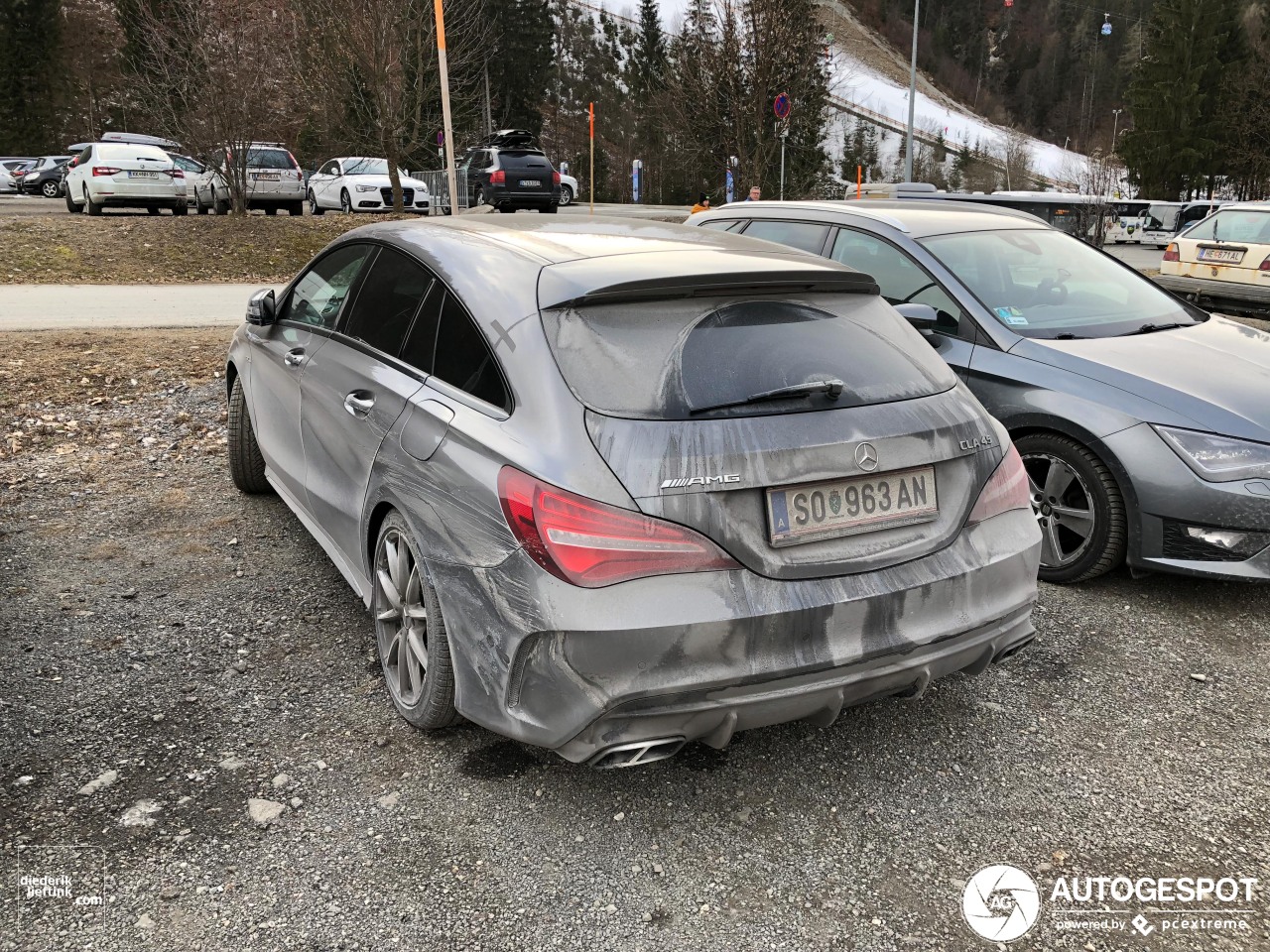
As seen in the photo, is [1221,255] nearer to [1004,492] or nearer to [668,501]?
[1004,492]

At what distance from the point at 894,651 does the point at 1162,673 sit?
165 cm

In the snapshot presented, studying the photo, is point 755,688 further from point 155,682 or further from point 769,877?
point 155,682

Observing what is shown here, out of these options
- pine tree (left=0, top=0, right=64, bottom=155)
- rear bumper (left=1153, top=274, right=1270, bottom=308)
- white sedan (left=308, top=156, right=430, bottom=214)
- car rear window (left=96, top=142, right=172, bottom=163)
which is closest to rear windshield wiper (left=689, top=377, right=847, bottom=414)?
rear bumper (left=1153, top=274, right=1270, bottom=308)

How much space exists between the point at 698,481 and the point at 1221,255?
1369 centimetres

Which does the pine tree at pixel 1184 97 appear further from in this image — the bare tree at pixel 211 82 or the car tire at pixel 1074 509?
the car tire at pixel 1074 509

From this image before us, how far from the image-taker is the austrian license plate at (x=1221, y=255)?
43.3 feet

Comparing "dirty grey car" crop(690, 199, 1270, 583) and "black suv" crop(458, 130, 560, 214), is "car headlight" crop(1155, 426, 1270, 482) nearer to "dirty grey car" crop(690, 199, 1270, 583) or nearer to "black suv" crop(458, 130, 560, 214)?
"dirty grey car" crop(690, 199, 1270, 583)

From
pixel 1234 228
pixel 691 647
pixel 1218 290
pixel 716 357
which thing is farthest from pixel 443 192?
pixel 691 647

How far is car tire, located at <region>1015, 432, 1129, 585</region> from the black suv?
23.2 m

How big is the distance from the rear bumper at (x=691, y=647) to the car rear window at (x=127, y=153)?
67.2 ft

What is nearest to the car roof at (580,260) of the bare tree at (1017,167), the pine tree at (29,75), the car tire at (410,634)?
the car tire at (410,634)

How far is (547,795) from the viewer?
291 centimetres

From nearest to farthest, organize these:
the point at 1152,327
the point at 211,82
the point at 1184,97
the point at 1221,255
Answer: the point at 1152,327
the point at 1221,255
the point at 211,82
the point at 1184,97

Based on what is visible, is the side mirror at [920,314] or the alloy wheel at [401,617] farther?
the side mirror at [920,314]
